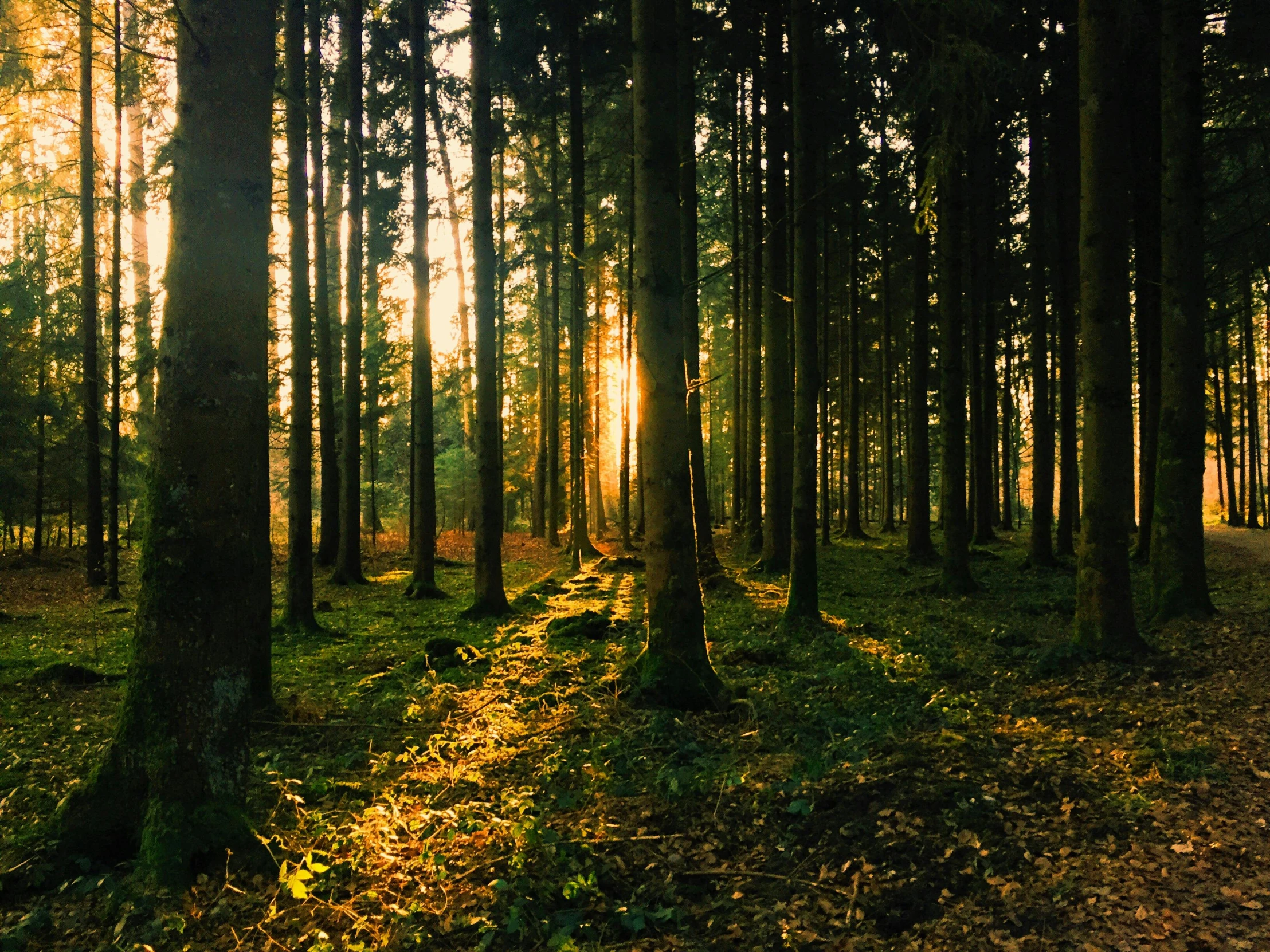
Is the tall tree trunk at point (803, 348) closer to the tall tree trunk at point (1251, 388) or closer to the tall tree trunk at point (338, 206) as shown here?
the tall tree trunk at point (338, 206)

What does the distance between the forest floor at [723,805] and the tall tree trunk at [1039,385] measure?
7.27 m

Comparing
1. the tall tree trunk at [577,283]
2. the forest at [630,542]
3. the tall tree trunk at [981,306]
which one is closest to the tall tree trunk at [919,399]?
the forest at [630,542]

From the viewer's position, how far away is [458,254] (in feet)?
78.0

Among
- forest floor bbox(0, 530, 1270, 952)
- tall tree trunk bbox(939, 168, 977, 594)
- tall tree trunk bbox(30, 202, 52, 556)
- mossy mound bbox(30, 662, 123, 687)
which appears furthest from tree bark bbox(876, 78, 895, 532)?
tall tree trunk bbox(30, 202, 52, 556)

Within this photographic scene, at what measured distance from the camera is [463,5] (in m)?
13.1

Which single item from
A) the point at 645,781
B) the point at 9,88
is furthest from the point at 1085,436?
the point at 9,88

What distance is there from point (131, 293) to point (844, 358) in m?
25.1

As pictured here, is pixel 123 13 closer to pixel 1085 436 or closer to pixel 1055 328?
pixel 1085 436

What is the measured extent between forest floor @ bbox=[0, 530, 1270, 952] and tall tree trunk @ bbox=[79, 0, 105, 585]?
8.33 m

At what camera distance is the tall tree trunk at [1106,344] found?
26.2 feet

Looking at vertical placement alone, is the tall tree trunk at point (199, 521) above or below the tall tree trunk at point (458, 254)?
below

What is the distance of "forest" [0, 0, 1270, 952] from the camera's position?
3.85 metres

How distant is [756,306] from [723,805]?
1629 centimetres

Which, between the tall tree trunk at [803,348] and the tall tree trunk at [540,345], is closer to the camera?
the tall tree trunk at [803,348]
